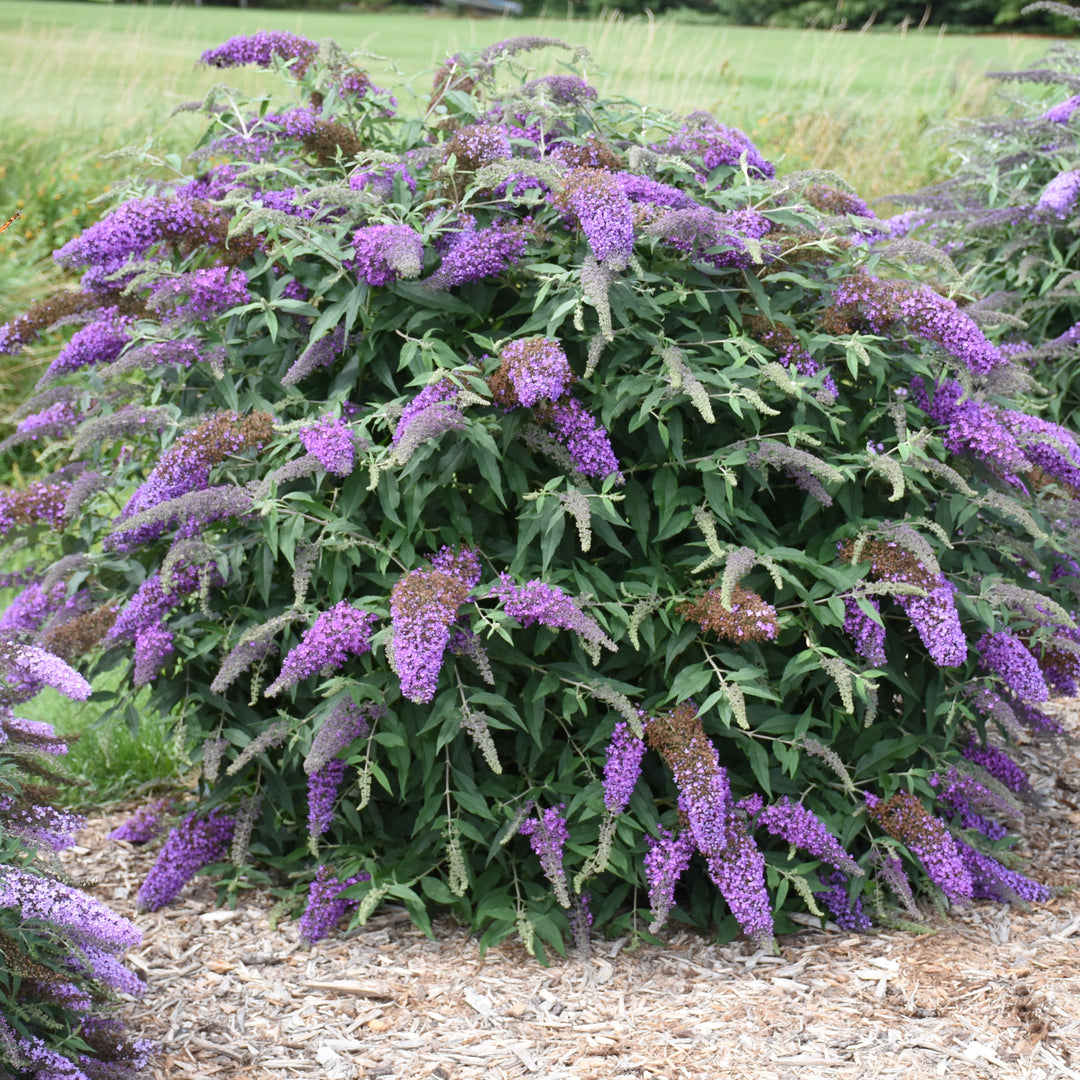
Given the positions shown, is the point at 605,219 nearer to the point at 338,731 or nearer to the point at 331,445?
the point at 331,445

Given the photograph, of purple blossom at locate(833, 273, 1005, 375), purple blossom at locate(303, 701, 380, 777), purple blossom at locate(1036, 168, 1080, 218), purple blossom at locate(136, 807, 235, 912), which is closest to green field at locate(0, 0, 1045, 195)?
purple blossom at locate(1036, 168, 1080, 218)

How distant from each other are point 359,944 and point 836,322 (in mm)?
2318

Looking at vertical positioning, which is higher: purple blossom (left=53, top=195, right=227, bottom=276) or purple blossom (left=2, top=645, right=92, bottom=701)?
purple blossom (left=53, top=195, right=227, bottom=276)

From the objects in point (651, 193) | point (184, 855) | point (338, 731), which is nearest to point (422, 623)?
point (338, 731)

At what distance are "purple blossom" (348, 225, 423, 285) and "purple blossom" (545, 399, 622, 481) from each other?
0.55m

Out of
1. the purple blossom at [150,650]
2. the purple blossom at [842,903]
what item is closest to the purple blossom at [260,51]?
the purple blossom at [150,650]

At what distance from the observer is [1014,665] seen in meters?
3.55

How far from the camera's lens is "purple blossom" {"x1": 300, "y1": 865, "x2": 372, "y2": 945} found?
138 inches

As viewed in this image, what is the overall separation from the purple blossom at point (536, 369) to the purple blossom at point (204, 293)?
960mm

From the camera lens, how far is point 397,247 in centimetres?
325

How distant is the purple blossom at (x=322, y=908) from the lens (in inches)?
138

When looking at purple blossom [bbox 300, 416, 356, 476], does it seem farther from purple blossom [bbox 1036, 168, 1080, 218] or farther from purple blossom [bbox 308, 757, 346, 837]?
purple blossom [bbox 1036, 168, 1080, 218]

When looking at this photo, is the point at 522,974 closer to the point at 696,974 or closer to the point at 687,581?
the point at 696,974

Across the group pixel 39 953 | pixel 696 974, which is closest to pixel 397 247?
pixel 39 953
